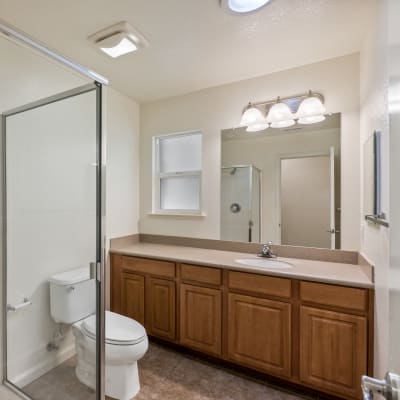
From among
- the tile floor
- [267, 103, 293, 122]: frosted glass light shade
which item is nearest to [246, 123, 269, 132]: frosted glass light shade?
[267, 103, 293, 122]: frosted glass light shade

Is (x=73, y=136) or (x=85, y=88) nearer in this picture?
(x=85, y=88)

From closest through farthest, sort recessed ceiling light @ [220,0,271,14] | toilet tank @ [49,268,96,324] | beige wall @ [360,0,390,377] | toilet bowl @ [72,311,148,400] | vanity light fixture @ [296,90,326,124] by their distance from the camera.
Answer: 1. beige wall @ [360,0,390,377]
2. recessed ceiling light @ [220,0,271,14]
3. toilet bowl @ [72,311,148,400]
4. toilet tank @ [49,268,96,324]
5. vanity light fixture @ [296,90,326,124]

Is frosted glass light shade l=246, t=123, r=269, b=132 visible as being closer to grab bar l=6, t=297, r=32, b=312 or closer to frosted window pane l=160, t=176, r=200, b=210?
frosted window pane l=160, t=176, r=200, b=210

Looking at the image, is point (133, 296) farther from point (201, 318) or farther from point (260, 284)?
point (260, 284)

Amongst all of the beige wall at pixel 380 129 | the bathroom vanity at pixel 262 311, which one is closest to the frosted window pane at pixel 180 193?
the bathroom vanity at pixel 262 311

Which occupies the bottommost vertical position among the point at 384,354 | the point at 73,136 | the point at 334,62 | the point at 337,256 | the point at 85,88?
the point at 384,354

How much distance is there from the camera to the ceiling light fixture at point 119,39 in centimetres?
163

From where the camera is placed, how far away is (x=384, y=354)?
1.20 metres

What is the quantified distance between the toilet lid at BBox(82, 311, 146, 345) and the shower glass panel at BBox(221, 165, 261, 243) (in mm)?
1149

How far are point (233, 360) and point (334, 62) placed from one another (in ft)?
8.16

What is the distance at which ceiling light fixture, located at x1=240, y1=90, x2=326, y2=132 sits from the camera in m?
2.04

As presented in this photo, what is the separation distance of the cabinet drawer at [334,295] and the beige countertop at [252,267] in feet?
0.13

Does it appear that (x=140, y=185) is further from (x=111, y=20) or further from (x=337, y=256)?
(x=337, y=256)

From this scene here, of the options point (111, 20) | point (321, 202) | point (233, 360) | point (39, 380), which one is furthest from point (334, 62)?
point (39, 380)
